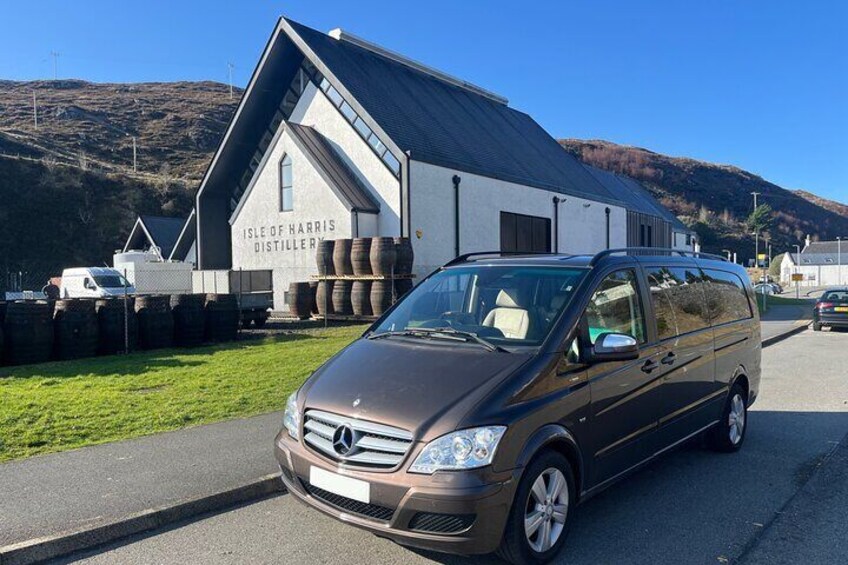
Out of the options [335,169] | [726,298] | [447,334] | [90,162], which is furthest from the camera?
[90,162]

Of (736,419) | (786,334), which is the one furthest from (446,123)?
(736,419)

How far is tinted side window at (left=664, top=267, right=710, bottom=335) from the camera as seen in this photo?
5.24 metres

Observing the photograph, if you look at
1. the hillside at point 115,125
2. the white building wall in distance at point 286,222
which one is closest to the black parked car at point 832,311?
the white building wall in distance at point 286,222

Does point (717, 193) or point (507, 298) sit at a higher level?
point (717, 193)

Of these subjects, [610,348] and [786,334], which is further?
[786,334]

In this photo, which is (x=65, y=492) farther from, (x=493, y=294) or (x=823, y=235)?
(x=823, y=235)

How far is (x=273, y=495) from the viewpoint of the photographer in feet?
16.2

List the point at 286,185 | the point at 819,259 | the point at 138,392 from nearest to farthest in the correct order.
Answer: the point at 138,392
the point at 286,185
the point at 819,259

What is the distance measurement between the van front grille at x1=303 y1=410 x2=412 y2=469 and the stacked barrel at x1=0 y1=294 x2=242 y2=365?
9660 mm

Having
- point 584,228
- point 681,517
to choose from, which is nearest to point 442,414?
point 681,517

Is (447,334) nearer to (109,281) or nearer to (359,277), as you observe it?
(359,277)

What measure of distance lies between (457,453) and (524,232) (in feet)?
81.7

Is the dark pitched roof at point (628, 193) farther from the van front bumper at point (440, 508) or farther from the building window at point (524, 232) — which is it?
the van front bumper at point (440, 508)

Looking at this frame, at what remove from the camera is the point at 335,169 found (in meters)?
22.4
